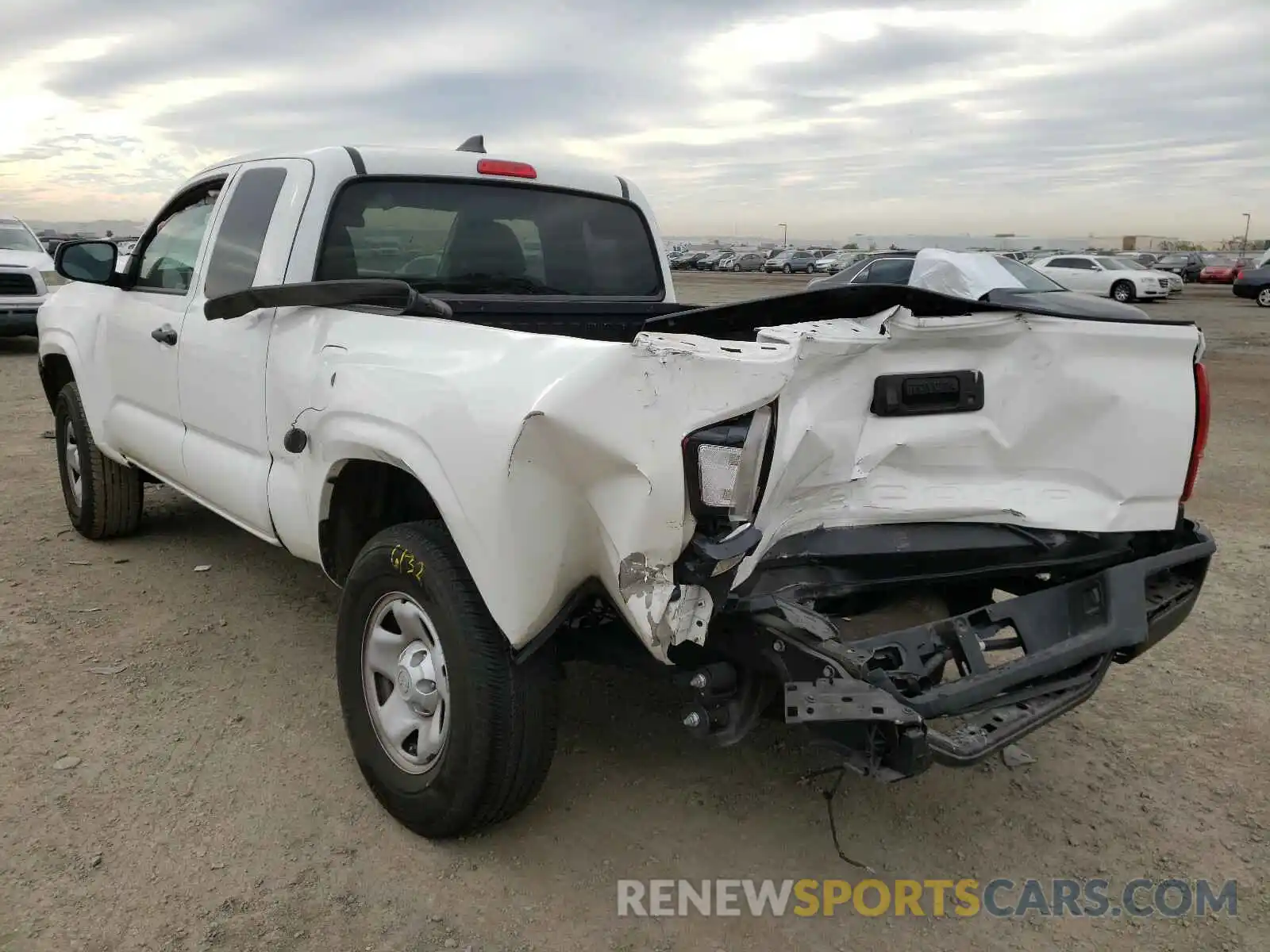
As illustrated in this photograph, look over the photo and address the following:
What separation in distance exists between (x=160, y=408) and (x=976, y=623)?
3.52 meters

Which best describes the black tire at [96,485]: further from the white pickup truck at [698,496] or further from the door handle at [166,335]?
the white pickup truck at [698,496]

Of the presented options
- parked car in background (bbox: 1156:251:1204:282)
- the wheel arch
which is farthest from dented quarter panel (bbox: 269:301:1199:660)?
parked car in background (bbox: 1156:251:1204:282)

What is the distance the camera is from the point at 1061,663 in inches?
102

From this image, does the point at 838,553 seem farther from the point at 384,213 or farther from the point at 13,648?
the point at 13,648

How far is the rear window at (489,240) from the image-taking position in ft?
11.9

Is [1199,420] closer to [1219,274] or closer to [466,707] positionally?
[466,707]

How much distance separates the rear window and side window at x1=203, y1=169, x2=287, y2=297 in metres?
0.32

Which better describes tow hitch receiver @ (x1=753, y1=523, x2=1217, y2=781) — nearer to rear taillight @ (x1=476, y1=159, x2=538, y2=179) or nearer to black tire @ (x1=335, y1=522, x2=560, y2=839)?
black tire @ (x1=335, y1=522, x2=560, y2=839)

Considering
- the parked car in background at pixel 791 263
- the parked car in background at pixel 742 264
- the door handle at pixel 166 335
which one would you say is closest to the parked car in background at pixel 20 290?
the door handle at pixel 166 335

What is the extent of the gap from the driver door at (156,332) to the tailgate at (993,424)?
113 inches

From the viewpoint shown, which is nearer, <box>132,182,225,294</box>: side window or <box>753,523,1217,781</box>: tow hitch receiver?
<box>753,523,1217,781</box>: tow hitch receiver

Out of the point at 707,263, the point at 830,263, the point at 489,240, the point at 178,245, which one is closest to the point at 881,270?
the point at 489,240

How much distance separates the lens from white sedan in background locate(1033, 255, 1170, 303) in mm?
28109

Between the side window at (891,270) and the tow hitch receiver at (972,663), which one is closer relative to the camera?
the tow hitch receiver at (972,663)
